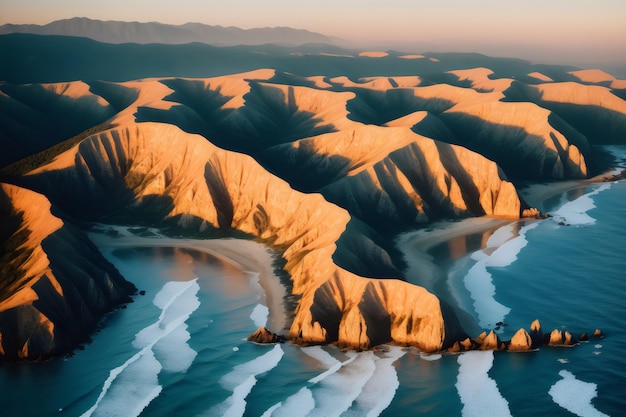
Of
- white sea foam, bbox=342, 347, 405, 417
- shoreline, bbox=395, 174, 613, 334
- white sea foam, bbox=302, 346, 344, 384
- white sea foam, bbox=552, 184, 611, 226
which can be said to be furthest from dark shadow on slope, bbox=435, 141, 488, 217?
white sea foam, bbox=302, 346, 344, 384

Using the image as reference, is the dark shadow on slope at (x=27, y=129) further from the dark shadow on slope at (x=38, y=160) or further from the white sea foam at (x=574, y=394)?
the white sea foam at (x=574, y=394)

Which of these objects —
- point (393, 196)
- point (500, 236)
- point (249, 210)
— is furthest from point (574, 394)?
point (249, 210)

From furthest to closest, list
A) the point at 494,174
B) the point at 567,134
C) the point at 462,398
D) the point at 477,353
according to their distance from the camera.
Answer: the point at 567,134
the point at 494,174
the point at 477,353
the point at 462,398

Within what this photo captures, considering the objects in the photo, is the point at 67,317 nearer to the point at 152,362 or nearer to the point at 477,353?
the point at 152,362

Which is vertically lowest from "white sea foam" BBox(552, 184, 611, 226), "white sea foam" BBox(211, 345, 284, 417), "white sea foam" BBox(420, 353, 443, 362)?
"white sea foam" BBox(211, 345, 284, 417)

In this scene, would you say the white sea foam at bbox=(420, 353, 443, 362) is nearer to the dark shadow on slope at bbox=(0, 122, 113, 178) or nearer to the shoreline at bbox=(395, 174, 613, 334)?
the shoreline at bbox=(395, 174, 613, 334)

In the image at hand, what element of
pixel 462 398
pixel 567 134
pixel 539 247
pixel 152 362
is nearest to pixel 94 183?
pixel 152 362
